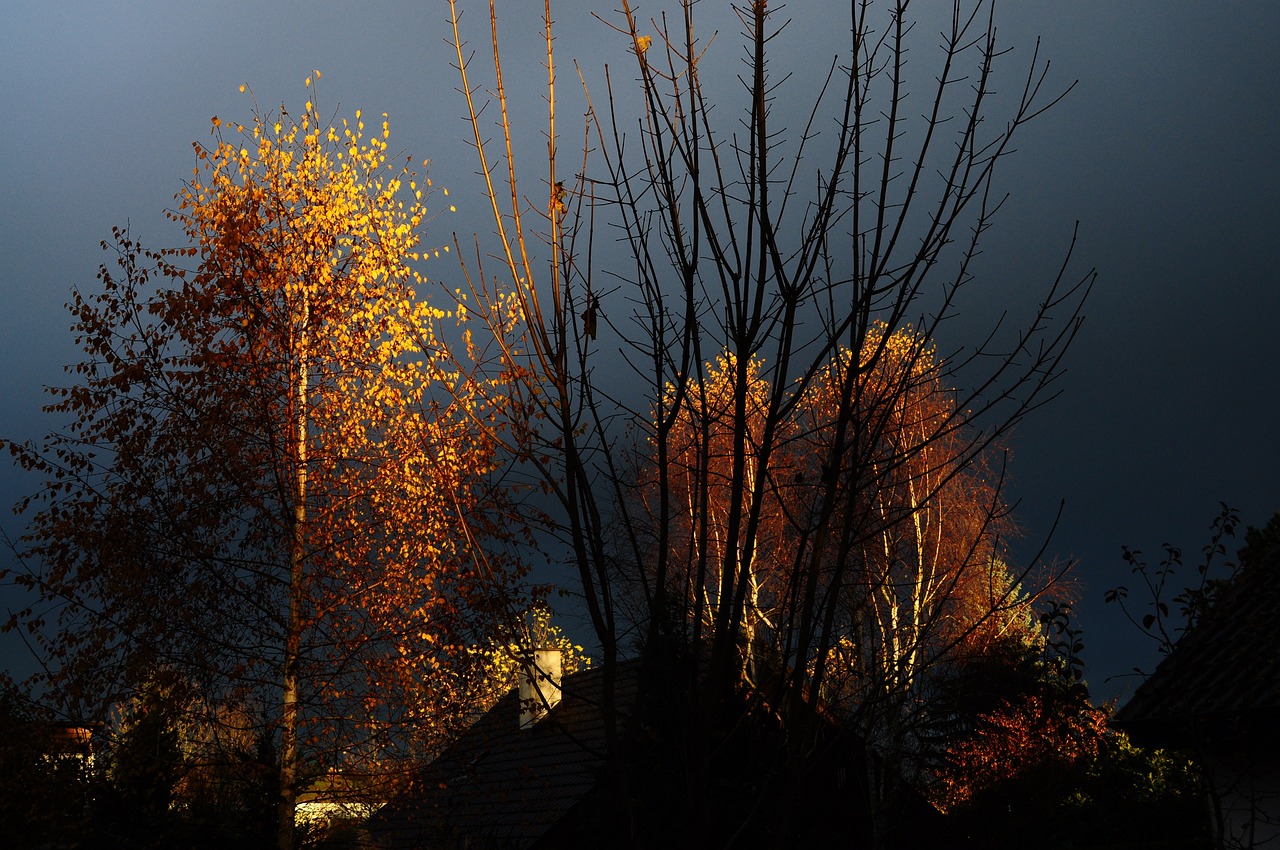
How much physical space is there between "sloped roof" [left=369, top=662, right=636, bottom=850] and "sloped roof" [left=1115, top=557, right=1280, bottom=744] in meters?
4.83

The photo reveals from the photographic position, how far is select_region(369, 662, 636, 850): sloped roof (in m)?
10.5

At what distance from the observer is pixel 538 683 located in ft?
6.27

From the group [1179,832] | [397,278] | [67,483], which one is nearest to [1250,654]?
[397,278]

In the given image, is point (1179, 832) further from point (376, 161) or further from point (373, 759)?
point (376, 161)

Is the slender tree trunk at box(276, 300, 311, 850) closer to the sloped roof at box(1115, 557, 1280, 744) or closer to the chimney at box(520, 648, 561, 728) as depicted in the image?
the chimney at box(520, 648, 561, 728)

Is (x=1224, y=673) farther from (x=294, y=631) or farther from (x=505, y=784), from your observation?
(x=505, y=784)

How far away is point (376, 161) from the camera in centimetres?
1146

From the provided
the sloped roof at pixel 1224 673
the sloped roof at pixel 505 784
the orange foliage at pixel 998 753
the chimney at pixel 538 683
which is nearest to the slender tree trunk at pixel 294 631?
the sloped roof at pixel 505 784

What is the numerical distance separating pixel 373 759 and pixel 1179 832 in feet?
52.0

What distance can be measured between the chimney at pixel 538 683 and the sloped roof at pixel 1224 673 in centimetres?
463

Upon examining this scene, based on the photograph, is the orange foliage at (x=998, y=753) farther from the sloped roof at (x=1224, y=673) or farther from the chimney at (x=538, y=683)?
the sloped roof at (x=1224, y=673)

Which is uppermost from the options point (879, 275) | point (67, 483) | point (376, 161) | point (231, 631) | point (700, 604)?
point (376, 161)

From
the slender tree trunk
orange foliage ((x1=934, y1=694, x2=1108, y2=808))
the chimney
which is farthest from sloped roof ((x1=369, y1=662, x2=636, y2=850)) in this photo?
orange foliage ((x1=934, y1=694, x2=1108, y2=808))

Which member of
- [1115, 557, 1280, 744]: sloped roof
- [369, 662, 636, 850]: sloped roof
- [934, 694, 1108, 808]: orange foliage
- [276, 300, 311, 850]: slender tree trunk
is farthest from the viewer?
[934, 694, 1108, 808]: orange foliage
